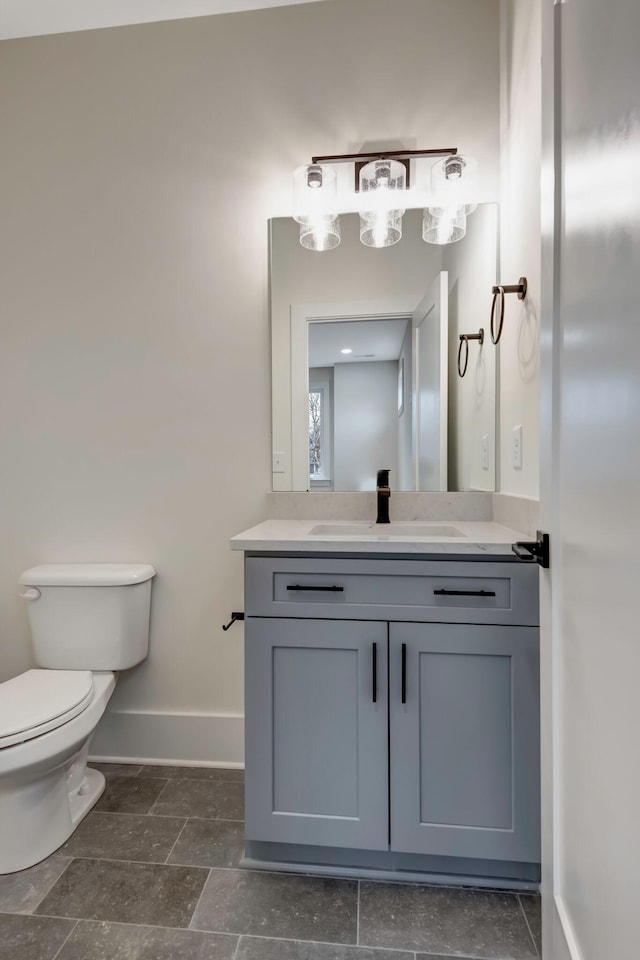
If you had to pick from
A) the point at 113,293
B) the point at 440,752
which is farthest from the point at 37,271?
the point at 440,752

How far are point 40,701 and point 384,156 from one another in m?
2.09

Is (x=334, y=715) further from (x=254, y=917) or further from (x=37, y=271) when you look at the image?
(x=37, y=271)

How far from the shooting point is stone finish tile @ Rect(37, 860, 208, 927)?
1173mm

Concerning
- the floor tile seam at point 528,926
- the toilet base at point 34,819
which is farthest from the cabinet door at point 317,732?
the toilet base at point 34,819

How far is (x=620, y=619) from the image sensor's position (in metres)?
0.62

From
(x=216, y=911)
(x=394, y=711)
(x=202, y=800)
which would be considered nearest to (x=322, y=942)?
(x=216, y=911)

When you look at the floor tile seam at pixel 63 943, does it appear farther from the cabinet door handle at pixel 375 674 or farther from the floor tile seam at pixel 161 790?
the cabinet door handle at pixel 375 674

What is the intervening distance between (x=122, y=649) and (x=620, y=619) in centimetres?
161

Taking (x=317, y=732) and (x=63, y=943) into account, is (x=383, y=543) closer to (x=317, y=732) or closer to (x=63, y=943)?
(x=317, y=732)

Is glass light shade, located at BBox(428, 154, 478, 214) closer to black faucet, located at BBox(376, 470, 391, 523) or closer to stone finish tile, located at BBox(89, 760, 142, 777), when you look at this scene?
black faucet, located at BBox(376, 470, 391, 523)

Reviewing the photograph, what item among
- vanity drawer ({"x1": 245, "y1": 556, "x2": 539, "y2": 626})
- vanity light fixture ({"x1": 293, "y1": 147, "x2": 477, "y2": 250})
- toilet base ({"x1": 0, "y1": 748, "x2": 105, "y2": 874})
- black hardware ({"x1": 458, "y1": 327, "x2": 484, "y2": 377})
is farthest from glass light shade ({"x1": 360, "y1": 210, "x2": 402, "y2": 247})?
toilet base ({"x1": 0, "y1": 748, "x2": 105, "y2": 874})

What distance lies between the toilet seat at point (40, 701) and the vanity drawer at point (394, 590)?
612mm

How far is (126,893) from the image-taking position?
1235 mm

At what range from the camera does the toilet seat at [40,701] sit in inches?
49.3
